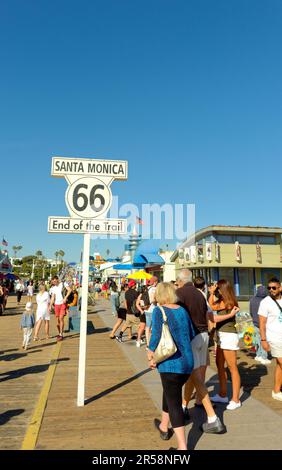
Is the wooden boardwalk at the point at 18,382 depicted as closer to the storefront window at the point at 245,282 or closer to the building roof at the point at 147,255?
the building roof at the point at 147,255

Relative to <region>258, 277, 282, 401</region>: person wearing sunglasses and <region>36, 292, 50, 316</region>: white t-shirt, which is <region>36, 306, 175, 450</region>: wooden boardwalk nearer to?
<region>258, 277, 282, 401</region>: person wearing sunglasses

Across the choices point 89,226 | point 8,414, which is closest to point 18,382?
point 8,414

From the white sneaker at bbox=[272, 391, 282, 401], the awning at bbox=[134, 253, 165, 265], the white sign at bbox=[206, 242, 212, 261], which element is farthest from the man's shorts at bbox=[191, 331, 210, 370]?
the white sign at bbox=[206, 242, 212, 261]

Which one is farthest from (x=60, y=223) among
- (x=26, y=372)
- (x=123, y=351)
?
(x=123, y=351)

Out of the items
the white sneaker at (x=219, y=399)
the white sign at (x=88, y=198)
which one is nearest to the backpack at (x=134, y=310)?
the white sneaker at (x=219, y=399)

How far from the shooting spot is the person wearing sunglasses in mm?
5016

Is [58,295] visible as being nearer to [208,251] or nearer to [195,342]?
[195,342]

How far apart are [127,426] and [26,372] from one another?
349 centimetres

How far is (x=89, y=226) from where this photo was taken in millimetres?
4996

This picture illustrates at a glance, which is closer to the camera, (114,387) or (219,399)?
(219,399)

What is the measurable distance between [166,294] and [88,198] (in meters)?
2.18

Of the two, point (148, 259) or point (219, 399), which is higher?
point (148, 259)

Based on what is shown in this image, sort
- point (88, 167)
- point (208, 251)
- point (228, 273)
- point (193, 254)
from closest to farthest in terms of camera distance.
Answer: point (88, 167) < point (208, 251) < point (228, 273) < point (193, 254)
